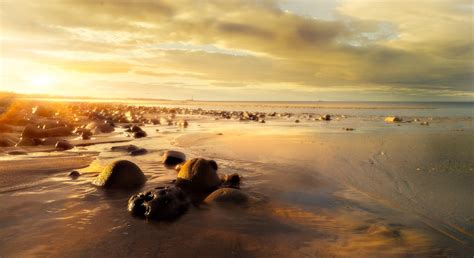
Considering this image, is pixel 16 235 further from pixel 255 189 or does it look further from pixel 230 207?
pixel 255 189

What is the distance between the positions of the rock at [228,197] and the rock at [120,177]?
260 centimetres

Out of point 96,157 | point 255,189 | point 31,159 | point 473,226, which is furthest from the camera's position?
point 96,157

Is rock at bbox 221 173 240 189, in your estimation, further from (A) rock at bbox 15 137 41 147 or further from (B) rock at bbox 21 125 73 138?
(B) rock at bbox 21 125 73 138

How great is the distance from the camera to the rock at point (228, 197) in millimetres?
Answer: 8320

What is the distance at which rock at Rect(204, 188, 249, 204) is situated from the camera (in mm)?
8320

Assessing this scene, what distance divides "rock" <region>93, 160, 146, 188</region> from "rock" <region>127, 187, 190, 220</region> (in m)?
2.01

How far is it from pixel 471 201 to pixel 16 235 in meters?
9.77

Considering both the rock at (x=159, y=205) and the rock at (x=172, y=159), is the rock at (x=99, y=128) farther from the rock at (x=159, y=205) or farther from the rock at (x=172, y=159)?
the rock at (x=159, y=205)

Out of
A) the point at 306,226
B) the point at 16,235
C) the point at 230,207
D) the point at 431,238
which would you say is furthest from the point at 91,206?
the point at 431,238

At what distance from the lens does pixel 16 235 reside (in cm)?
635

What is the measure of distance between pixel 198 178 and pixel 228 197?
5.45ft

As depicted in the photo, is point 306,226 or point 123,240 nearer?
point 123,240

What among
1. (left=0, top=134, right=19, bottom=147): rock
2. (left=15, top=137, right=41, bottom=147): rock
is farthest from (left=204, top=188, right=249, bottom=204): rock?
(left=0, top=134, right=19, bottom=147): rock

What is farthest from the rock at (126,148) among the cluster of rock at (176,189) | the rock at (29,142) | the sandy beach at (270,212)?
the cluster of rock at (176,189)
